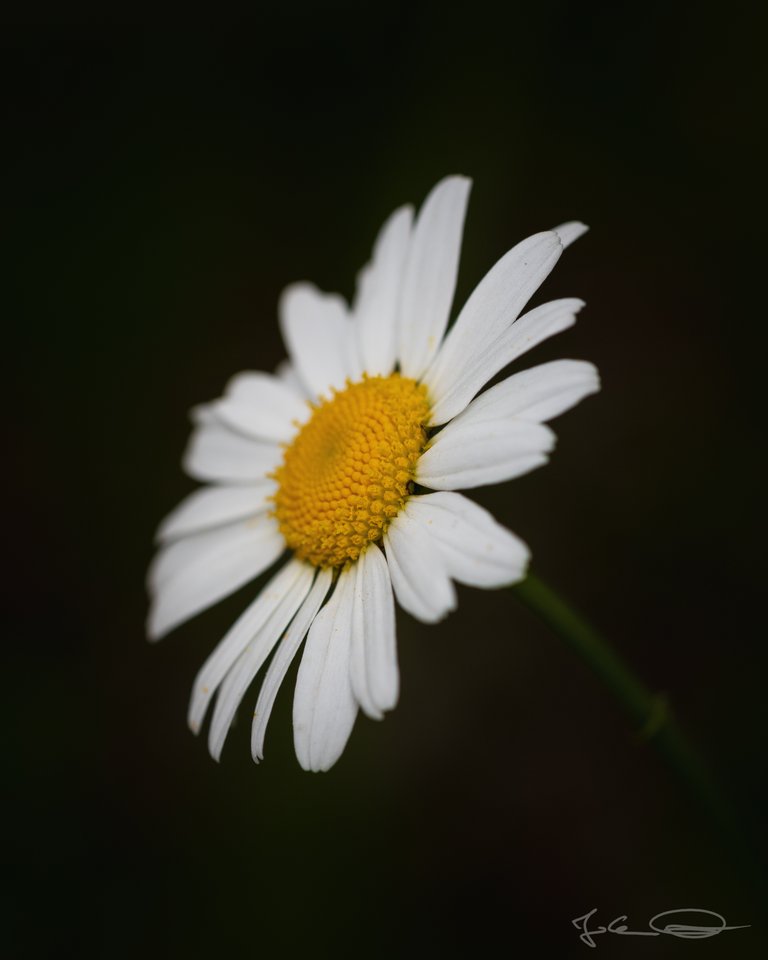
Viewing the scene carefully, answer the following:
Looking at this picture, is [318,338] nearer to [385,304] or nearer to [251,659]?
[385,304]

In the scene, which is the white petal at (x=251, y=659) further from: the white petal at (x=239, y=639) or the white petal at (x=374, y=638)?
the white petal at (x=374, y=638)

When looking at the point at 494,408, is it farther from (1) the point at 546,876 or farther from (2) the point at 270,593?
(1) the point at 546,876

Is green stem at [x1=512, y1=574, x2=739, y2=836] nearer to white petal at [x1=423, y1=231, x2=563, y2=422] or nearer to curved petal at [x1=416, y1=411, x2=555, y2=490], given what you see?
curved petal at [x1=416, y1=411, x2=555, y2=490]

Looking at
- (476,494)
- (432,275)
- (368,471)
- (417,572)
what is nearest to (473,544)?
(417,572)

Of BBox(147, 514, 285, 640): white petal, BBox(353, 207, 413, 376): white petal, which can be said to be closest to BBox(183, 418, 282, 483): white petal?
BBox(147, 514, 285, 640): white petal

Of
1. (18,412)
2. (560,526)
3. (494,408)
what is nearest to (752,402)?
(560,526)
